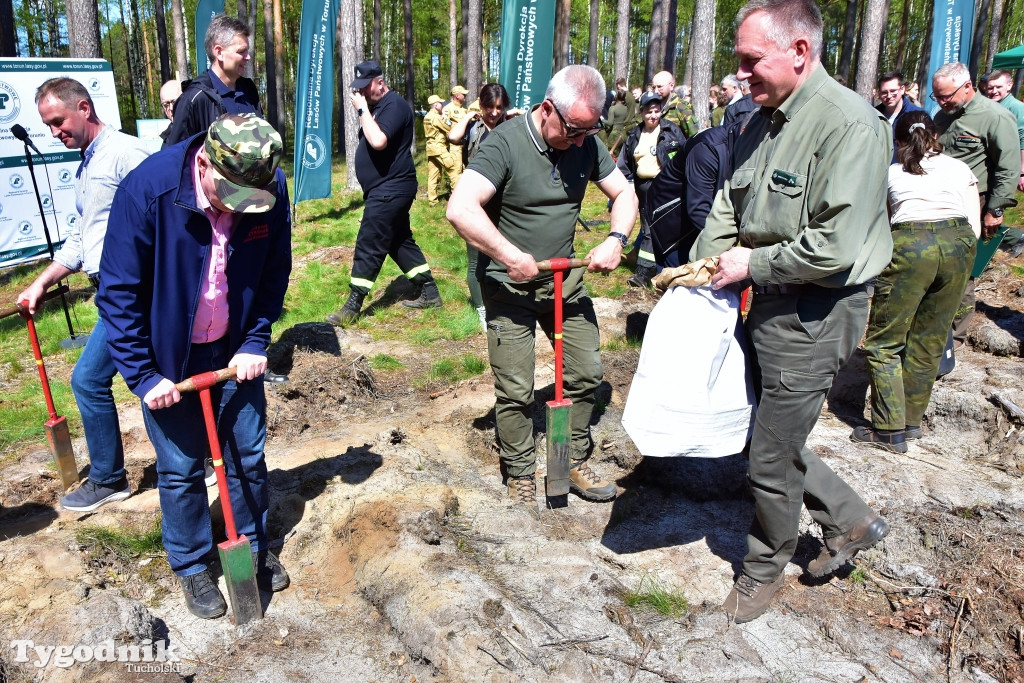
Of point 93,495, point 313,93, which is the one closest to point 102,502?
point 93,495

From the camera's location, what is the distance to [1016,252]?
8.46m

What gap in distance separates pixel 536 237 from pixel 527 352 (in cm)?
59

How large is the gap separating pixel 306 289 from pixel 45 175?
375 cm

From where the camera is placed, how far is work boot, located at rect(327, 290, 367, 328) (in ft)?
22.2

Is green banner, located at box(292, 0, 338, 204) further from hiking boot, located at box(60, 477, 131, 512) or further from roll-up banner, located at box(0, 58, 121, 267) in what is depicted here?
hiking boot, located at box(60, 477, 131, 512)

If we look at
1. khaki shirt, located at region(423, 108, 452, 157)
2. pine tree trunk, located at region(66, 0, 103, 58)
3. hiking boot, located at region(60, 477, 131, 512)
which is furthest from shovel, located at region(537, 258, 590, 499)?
khaki shirt, located at region(423, 108, 452, 157)

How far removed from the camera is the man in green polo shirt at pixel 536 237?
3389 mm

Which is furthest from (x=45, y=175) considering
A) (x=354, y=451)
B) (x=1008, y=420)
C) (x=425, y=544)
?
(x=1008, y=420)

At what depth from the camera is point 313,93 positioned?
1145 centimetres

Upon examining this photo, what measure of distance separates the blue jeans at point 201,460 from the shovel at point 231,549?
0.31ft

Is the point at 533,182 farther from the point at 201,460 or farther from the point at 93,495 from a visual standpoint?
the point at 93,495

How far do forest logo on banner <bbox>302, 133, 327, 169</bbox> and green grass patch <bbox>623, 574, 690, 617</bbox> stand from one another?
1011 centimetres

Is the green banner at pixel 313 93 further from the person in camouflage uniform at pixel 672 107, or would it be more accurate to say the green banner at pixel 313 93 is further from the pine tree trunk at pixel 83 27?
the person in camouflage uniform at pixel 672 107

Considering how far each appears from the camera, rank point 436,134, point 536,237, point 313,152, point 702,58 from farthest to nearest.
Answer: point 702,58 < point 436,134 < point 313,152 < point 536,237
